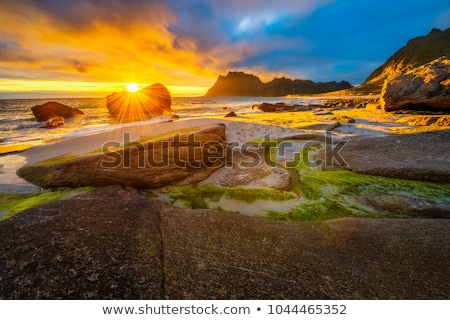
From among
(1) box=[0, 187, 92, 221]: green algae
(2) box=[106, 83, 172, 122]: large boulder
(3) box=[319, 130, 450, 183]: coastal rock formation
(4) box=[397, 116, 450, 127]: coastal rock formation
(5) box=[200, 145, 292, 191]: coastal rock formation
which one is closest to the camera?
(1) box=[0, 187, 92, 221]: green algae

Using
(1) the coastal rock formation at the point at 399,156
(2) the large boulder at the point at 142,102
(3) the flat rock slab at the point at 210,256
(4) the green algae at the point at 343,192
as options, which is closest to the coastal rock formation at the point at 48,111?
(2) the large boulder at the point at 142,102

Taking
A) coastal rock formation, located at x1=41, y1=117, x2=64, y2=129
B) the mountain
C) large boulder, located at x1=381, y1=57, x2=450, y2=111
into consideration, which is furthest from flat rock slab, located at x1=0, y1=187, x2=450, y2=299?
the mountain

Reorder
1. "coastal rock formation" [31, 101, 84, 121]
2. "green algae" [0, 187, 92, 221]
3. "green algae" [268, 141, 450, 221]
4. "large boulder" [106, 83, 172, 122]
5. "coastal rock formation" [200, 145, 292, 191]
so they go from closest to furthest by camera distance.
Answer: "green algae" [0, 187, 92, 221] < "green algae" [268, 141, 450, 221] < "coastal rock formation" [200, 145, 292, 191] < "coastal rock formation" [31, 101, 84, 121] < "large boulder" [106, 83, 172, 122]

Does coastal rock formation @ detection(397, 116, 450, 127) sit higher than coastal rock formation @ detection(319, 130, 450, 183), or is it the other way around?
coastal rock formation @ detection(397, 116, 450, 127)

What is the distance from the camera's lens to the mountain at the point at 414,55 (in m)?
120

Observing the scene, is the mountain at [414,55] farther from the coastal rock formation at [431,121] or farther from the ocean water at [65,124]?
the coastal rock formation at [431,121]

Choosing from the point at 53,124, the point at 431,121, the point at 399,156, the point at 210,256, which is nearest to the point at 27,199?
the point at 210,256

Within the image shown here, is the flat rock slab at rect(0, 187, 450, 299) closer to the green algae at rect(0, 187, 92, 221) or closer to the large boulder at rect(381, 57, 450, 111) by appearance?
the green algae at rect(0, 187, 92, 221)

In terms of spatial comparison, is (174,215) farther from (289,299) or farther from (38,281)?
(289,299)

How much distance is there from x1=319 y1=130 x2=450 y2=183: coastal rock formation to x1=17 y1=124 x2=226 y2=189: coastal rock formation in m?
4.38

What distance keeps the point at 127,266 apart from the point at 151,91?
41.8 metres

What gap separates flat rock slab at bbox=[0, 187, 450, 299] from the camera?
2715mm

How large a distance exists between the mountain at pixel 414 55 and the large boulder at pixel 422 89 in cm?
11289

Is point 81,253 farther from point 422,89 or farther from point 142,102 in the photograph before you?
point 142,102
